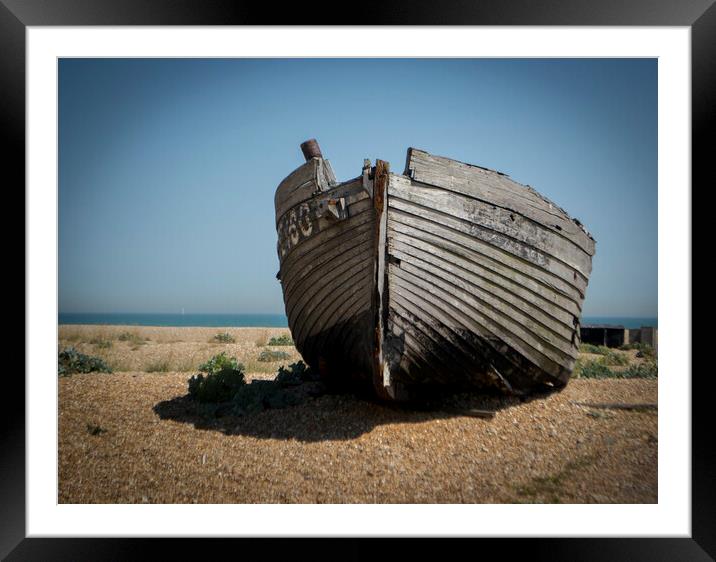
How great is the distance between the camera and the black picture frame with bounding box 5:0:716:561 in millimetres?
3430

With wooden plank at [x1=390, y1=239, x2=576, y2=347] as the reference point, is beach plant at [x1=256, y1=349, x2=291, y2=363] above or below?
below

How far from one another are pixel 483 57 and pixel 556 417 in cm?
337

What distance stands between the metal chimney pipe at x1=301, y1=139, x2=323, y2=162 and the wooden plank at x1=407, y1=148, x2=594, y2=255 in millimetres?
1283

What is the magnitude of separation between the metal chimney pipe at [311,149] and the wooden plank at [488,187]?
4.21ft

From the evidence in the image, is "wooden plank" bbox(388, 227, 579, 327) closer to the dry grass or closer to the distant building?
the dry grass

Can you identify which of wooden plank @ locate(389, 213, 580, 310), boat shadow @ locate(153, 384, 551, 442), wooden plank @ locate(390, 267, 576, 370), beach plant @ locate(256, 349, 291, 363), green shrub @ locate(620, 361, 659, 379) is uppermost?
wooden plank @ locate(389, 213, 580, 310)

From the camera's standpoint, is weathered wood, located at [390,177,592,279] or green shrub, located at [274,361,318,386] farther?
green shrub, located at [274,361,318,386]

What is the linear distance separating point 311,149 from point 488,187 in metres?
1.91

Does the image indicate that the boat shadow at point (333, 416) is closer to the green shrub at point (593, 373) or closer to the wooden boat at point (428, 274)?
the wooden boat at point (428, 274)

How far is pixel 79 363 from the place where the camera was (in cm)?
689

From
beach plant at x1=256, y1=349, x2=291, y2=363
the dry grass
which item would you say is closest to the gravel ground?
the dry grass
